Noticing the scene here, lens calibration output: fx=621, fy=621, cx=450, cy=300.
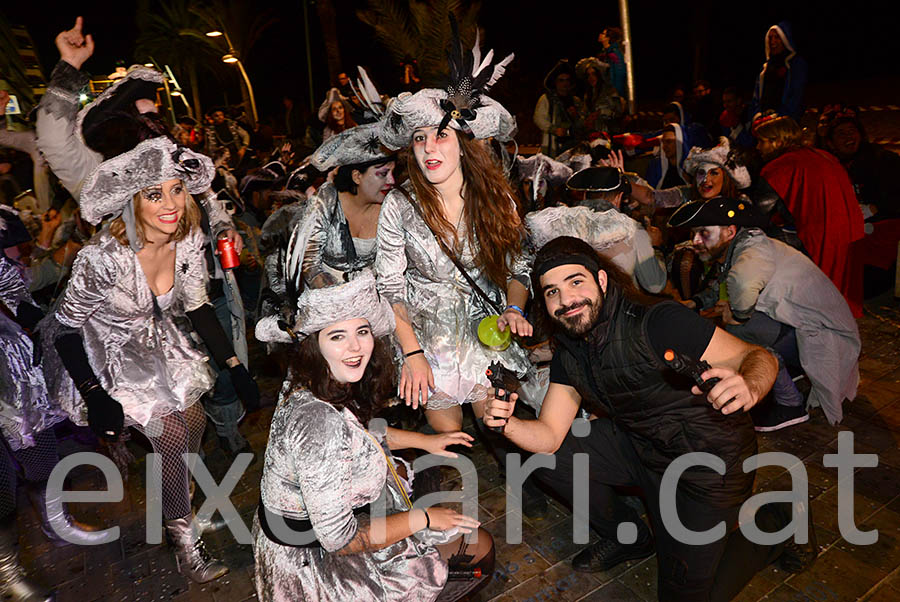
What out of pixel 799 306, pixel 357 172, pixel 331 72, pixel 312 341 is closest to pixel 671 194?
pixel 799 306

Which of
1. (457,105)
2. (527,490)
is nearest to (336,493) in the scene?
(527,490)

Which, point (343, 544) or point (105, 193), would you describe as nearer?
point (343, 544)

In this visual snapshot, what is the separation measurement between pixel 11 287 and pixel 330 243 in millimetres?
1955

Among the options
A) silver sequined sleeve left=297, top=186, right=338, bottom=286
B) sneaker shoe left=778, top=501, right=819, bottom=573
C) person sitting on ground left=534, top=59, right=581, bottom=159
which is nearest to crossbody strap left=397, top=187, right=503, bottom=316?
silver sequined sleeve left=297, top=186, right=338, bottom=286

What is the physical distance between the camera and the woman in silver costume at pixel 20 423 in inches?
125

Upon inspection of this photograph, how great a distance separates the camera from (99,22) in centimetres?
3366

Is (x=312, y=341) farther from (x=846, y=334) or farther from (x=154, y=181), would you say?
(x=846, y=334)

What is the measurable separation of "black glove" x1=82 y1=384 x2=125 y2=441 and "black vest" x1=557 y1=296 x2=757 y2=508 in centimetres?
230

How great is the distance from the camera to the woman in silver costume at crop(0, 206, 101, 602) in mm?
3166

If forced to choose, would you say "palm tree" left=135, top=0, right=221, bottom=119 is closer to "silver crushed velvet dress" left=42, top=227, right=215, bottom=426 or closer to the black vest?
"silver crushed velvet dress" left=42, top=227, right=215, bottom=426

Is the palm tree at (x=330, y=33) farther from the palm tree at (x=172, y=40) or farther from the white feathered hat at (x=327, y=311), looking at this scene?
the white feathered hat at (x=327, y=311)

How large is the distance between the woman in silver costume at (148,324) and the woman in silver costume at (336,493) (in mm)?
1060

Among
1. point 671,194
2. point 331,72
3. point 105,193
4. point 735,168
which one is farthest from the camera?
point 331,72

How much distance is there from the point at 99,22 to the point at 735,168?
38.1 m
